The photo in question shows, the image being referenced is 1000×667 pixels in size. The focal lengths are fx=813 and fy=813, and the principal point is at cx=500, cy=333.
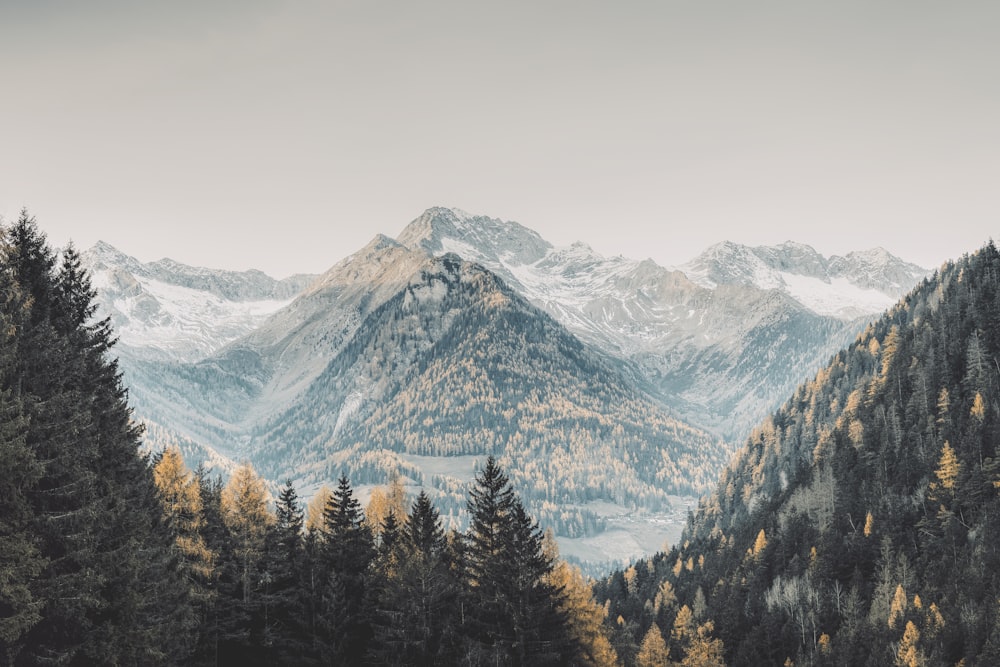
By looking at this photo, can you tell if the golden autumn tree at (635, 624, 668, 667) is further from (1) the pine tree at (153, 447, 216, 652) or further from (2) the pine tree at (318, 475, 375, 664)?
(1) the pine tree at (153, 447, 216, 652)

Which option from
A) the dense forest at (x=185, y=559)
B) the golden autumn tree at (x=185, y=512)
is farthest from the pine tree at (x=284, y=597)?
the golden autumn tree at (x=185, y=512)

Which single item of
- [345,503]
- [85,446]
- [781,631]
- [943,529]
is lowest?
[781,631]

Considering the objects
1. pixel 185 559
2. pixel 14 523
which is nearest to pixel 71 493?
pixel 14 523

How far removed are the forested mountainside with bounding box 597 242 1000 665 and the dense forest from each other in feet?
190

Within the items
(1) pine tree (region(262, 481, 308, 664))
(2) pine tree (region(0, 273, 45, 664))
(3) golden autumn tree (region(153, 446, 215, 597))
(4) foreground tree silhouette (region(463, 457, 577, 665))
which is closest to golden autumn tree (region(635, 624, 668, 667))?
(4) foreground tree silhouette (region(463, 457, 577, 665))

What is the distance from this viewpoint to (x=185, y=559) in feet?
186

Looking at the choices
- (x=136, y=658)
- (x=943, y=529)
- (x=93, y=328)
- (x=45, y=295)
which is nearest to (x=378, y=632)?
(x=136, y=658)

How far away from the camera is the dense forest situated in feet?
108

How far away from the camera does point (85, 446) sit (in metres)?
36.7

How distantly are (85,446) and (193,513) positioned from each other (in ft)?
79.5

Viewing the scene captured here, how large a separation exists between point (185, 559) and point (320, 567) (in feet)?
34.2

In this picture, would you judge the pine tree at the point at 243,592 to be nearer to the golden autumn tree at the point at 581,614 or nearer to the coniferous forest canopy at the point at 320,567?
the coniferous forest canopy at the point at 320,567

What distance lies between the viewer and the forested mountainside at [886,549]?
115 metres

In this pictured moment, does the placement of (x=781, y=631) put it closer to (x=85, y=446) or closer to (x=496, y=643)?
(x=496, y=643)
